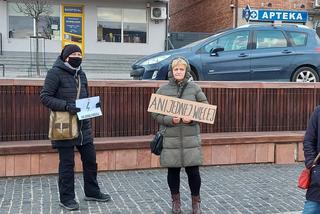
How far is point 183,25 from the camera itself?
98.6ft

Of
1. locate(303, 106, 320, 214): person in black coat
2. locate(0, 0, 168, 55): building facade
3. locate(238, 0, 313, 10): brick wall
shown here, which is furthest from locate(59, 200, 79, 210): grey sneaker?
Answer: locate(238, 0, 313, 10): brick wall

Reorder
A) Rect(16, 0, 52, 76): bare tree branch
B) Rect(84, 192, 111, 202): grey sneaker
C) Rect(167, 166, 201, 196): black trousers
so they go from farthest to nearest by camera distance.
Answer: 1. Rect(16, 0, 52, 76): bare tree branch
2. Rect(84, 192, 111, 202): grey sneaker
3. Rect(167, 166, 201, 196): black trousers

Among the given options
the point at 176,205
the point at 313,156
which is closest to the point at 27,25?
the point at 176,205

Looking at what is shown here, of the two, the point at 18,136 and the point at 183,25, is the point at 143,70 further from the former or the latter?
the point at 183,25

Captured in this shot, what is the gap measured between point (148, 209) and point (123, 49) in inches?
710

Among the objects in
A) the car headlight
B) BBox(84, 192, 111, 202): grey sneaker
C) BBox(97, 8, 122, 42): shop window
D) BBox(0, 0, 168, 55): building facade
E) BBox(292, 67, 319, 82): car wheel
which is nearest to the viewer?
BBox(84, 192, 111, 202): grey sneaker

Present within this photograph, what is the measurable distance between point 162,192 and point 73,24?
701 inches

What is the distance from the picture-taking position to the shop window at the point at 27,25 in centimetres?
2187

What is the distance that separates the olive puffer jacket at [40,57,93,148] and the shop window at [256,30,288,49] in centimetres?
661

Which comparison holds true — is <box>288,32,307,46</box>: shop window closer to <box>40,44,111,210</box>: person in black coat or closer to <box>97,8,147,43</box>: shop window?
<box>40,44,111,210</box>: person in black coat

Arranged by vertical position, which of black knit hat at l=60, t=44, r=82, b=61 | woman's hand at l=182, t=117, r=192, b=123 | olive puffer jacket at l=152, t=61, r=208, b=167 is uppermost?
black knit hat at l=60, t=44, r=82, b=61

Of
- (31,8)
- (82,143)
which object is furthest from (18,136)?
(31,8)

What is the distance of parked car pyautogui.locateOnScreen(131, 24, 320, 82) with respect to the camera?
10328mm

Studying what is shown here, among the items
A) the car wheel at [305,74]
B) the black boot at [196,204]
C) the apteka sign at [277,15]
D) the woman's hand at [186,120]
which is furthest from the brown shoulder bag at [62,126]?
the apteka sign at [277,15]
